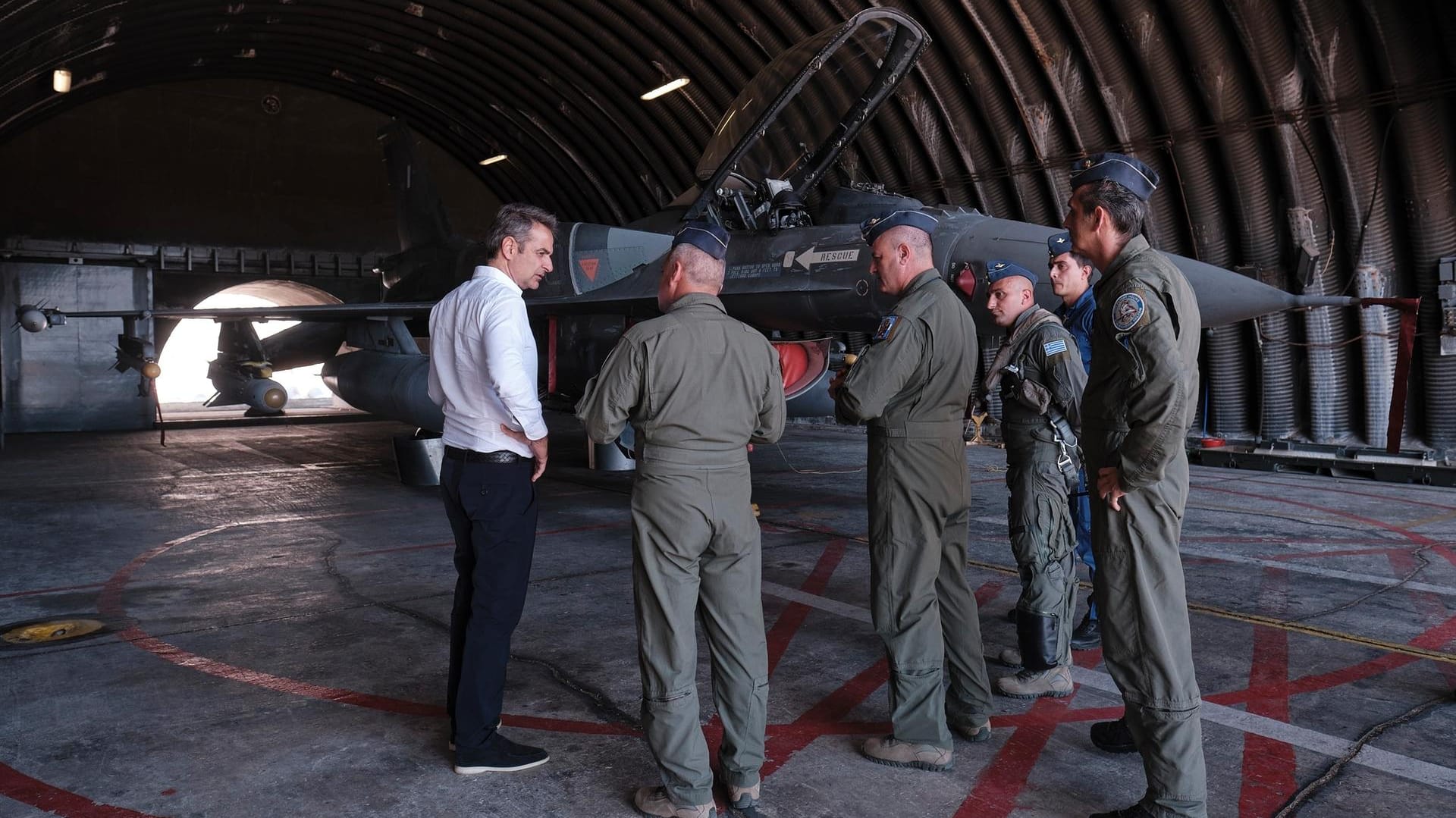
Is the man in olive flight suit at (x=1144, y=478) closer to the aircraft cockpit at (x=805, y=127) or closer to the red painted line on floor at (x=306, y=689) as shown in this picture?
the red painted line on floor at (x=306, y=689)

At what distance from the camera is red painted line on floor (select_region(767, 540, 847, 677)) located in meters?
4.35

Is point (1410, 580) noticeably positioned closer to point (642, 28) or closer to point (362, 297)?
point (642, 28)

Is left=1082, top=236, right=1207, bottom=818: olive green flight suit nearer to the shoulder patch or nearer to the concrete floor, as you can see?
the concrete floor

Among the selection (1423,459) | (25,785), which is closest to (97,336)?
(25,785)

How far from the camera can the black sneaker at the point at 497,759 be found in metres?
3.04

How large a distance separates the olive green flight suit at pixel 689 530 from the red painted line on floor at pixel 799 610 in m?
1.21

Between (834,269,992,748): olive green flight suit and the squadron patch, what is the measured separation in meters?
0.61

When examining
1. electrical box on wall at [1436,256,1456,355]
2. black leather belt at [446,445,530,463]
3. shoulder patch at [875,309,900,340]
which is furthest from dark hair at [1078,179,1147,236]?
electrical box on wall at [1436,256,1456,355]

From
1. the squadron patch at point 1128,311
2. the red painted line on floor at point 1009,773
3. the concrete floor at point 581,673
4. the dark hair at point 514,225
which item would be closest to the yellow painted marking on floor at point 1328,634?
the concrete floor at point 581,673

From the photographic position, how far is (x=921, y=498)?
10.4 feet

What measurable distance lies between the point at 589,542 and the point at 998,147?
30.4 feet

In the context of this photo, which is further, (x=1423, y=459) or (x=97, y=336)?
(x=97, y=336)

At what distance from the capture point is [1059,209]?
12984mm

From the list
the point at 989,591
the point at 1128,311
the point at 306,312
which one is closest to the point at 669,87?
the point at 306,312
